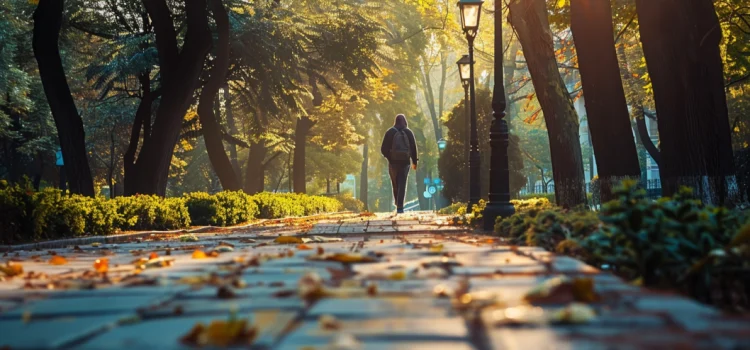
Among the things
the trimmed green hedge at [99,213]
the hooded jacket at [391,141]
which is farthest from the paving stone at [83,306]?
the hooded jacket at [391,141]

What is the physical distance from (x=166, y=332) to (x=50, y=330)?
57 centimetres

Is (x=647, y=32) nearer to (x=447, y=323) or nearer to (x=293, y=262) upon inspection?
(x=293, y=262)

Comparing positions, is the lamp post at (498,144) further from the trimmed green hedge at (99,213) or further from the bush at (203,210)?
the bush at (203,210)

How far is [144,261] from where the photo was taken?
7582mm

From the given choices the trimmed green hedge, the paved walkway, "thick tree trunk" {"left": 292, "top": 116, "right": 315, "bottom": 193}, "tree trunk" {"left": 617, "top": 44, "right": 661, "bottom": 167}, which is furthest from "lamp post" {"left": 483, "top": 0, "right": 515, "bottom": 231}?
"thick tree trunk" {"left": 292, "top": 116, "right": 315, "bottom": 193}

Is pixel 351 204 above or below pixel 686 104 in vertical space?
above

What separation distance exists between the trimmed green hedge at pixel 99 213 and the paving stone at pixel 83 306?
7714 mm

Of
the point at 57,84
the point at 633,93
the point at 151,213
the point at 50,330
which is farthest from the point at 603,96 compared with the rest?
the point at 633,93

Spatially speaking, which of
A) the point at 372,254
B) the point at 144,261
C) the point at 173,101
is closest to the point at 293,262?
the point at 372,254

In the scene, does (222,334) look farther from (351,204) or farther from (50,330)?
(351,204)

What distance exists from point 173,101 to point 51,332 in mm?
17325

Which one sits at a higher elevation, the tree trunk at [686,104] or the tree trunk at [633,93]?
the tree trunk at [633,93]

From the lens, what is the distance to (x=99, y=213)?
1434 centimetres

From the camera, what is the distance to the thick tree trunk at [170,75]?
824 inches
